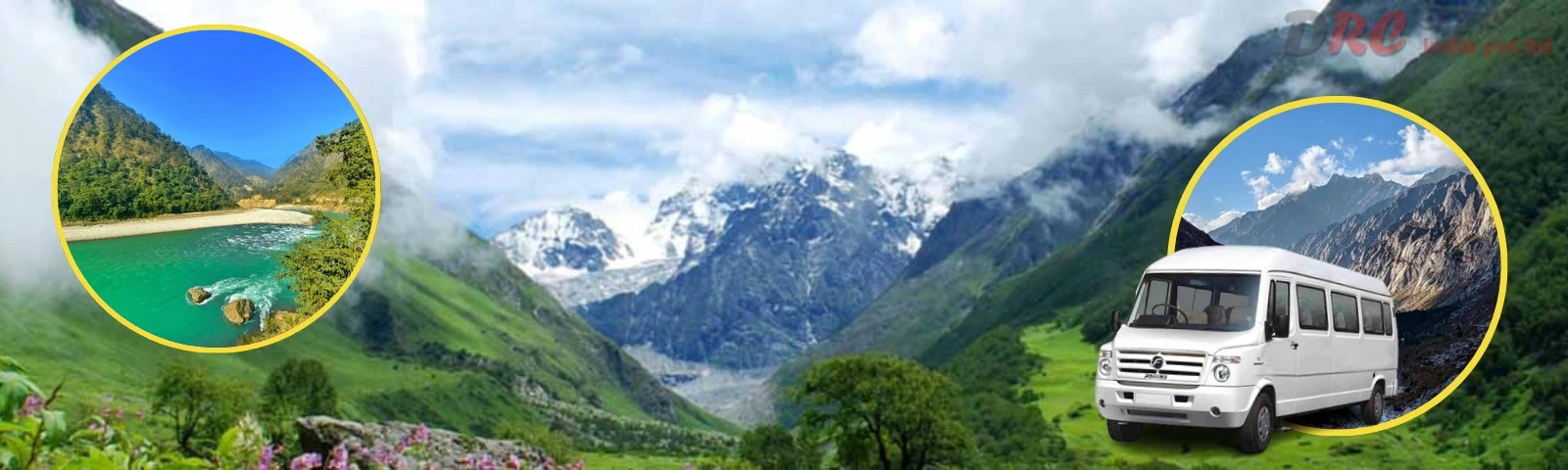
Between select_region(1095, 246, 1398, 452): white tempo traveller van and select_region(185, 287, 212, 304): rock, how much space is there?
9003 millimetres

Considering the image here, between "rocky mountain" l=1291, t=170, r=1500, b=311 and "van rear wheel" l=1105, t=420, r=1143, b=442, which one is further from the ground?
"rocky mountain" l=1291, t=170, r=1500, b=311

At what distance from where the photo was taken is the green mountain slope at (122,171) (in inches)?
461

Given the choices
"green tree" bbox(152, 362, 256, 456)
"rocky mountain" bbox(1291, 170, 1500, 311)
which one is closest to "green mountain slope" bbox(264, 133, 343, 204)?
"rocky mountain" bbox(1291, 170, 1500, 311)

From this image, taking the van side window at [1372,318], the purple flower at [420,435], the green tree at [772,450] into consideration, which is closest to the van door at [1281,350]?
the van side window at [1372,318]

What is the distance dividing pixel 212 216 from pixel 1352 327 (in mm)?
11059

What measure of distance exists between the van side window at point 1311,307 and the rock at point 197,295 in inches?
397

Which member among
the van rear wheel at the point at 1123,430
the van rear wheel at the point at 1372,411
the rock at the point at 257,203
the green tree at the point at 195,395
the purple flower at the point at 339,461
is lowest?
the green tree at the point at 195,395

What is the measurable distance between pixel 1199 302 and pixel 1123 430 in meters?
1.15

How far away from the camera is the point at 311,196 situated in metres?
12.4

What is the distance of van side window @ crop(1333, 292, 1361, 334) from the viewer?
22.7 feet

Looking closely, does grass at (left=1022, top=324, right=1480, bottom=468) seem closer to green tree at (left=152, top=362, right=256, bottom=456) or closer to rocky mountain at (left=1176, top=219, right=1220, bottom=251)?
rocky mountain at (left=1176, top=219, right=1220, bottom=251)

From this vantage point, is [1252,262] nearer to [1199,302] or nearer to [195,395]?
[1199,302]

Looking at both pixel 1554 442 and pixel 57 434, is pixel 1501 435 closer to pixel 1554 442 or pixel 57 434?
pixel 1554 442

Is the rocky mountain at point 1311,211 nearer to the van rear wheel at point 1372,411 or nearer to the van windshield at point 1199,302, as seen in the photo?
the van windshield at point 1199,302
